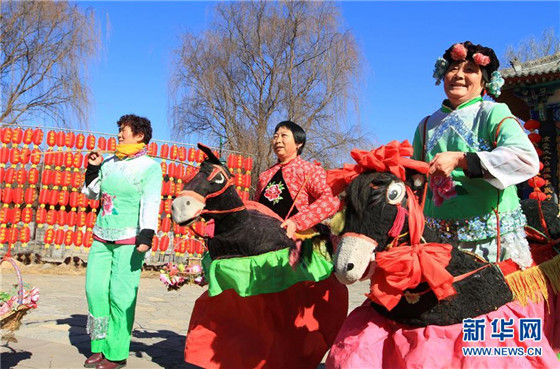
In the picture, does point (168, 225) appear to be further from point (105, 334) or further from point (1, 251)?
point (105, 334)

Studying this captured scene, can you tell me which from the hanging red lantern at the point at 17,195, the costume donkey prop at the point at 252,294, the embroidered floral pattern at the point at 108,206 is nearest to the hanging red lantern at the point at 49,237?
the hanging red lantern at the point at 17,195

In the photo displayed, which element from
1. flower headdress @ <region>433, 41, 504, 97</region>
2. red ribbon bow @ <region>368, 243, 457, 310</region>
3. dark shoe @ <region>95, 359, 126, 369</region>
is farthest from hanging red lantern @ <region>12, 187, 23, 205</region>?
red ribbon bow @ <region>368, 243, 457, 310</region>

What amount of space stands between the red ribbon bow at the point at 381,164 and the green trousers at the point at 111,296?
259 centimetres

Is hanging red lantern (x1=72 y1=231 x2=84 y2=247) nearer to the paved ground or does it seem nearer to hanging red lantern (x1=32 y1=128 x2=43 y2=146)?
the paved ground

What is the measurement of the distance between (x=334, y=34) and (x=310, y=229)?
17.2m

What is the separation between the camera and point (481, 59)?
2.58m

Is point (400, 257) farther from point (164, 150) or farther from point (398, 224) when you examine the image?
point (164, 150)

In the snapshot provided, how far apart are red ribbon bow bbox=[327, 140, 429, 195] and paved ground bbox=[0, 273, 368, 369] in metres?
2.35

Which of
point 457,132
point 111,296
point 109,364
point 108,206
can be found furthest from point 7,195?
point 457,132

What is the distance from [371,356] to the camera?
2150mm

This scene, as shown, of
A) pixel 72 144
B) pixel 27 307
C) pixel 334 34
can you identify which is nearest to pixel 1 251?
pixel 72 144

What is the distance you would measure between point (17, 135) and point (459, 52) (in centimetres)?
1026

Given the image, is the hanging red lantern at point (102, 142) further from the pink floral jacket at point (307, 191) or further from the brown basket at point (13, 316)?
the brown basket at point (13, 316)

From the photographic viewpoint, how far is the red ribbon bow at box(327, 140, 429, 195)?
2.19 metres
